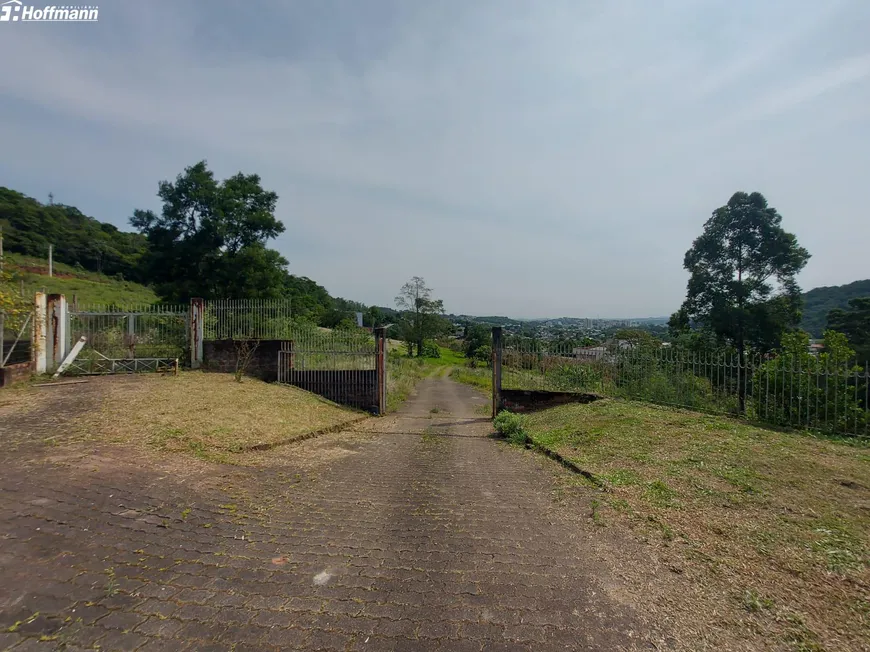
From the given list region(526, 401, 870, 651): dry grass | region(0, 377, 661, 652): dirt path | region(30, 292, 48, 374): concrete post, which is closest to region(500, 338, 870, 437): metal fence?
region(526, 401, 870, 651): dry grass

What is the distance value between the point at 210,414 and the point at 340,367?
488 cm

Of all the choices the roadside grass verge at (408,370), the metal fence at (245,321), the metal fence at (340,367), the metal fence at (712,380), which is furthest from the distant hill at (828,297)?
the metal fence at (245,321)

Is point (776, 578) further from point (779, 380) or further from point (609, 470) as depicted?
point (779, 380)

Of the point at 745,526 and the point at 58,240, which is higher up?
the point at 58,240

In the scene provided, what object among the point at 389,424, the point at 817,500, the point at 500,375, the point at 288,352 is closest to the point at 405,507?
the point at 817,500

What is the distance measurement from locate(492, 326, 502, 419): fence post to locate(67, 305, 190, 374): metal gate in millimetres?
9031

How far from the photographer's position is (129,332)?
12508mm

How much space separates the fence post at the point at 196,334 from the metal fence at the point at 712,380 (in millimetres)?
9268

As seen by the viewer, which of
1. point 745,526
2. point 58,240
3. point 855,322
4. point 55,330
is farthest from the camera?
point 58,240

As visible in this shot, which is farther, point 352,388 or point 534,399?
point 352,388

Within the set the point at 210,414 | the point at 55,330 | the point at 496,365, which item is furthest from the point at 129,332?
the point at 496,365

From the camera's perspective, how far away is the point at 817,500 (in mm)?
3881

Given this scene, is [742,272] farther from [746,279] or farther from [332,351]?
[332,351]

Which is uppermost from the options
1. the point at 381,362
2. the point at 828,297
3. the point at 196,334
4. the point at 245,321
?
the point at 828,297
